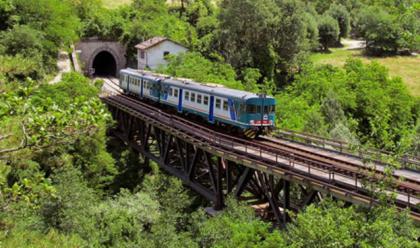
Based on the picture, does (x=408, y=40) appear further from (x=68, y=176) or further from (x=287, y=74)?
(x=287, y=74)

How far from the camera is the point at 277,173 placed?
20.7 m

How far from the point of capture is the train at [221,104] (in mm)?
27891

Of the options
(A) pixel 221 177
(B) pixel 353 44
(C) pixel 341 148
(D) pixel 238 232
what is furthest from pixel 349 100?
(B) pixel 353 44

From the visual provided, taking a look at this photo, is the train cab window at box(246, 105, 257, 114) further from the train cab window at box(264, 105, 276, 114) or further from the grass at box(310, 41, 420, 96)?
the grass at box(310, 41, 420, 96)

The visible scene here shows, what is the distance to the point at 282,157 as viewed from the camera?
868 inches

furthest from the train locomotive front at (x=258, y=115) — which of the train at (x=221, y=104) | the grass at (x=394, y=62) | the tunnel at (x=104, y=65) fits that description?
the grass at (x=394, y=62)

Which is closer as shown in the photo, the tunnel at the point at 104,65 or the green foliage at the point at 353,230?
the green foliage at the point at 353,230

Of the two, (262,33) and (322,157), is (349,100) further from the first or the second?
(322,157)

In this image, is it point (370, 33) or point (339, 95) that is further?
point (370, 33)

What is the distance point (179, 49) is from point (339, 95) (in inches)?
891

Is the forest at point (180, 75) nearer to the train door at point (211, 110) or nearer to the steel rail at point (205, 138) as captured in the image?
the steel rail at point (205, 138)

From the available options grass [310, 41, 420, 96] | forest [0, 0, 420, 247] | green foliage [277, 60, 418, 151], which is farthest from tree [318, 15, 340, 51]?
green foliage [277, 60, 418, 151]

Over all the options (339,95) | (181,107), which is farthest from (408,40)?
(339,95)

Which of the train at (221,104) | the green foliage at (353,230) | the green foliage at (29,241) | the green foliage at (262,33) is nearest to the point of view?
the green foliage at (29,241)
